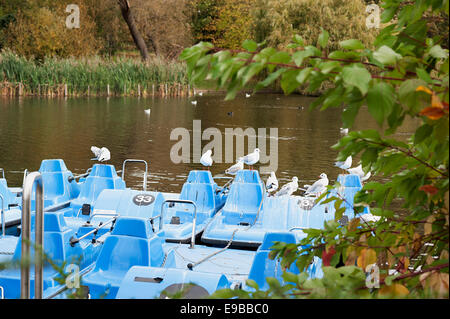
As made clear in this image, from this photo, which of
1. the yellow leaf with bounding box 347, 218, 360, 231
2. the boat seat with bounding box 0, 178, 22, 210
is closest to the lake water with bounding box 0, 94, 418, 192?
the boat seat with bounding box 0, 178, 22, 210

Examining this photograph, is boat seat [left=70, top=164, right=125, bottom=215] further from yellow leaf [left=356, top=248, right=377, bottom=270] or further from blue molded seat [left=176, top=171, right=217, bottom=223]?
yellow leaf [left=356, top=248, right=377, bottom=270]

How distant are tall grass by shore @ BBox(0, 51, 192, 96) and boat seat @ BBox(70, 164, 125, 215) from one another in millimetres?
22681

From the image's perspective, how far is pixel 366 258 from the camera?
2.11 meters

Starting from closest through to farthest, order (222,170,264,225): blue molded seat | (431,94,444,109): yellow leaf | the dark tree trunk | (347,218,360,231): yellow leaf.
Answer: (431,94,444,109): yellow leaf, (347,218,360,231): yellow leaf, (222,170,264,225): blue molded seat, the dark tree trunk

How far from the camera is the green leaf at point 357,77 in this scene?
1.61m

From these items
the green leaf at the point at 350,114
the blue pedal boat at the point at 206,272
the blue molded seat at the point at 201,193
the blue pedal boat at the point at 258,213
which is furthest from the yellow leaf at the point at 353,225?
the blue molded seat at the point at 201,193

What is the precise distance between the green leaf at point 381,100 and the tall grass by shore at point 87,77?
31.2m

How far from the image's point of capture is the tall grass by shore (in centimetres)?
3106

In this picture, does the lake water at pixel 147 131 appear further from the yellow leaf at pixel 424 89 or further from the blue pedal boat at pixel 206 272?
the yellow leaf at pixel 424 89

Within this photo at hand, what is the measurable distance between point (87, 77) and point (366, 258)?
31.6 meters

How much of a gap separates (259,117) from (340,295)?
26352 mm

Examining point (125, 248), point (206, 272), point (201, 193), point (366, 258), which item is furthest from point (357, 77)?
point (201, 193)

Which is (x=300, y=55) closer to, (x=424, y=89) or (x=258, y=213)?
(x=424, y=89)

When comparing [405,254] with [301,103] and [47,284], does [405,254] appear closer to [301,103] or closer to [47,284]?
[47,284]
